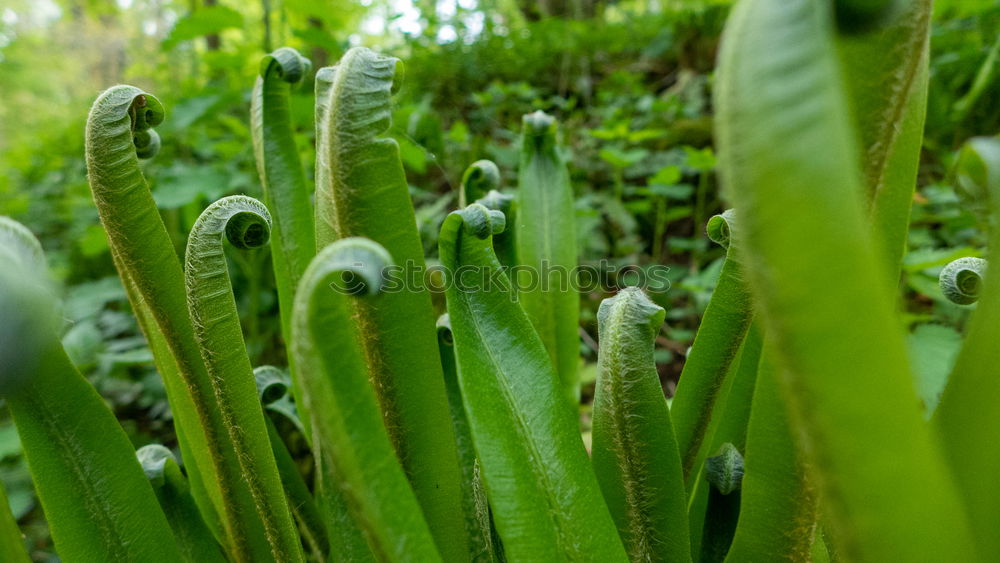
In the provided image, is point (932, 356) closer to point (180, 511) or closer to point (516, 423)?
point (516, 423)

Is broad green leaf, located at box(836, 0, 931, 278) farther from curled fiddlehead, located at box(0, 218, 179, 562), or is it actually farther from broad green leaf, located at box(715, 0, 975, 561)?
curled fiddlehead, located at box(0, 218, 179, 562)

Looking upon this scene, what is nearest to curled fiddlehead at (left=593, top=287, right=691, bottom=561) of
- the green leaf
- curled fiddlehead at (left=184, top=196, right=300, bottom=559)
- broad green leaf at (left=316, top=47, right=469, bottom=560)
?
broad green leaf at (left=316, top=47, right=469, bottom=560)

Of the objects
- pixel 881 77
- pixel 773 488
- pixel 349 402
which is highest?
pixel 881 77

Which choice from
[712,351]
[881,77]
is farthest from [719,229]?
[881,77]

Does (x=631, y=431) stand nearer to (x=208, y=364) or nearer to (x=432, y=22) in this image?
(x=208, y=364)

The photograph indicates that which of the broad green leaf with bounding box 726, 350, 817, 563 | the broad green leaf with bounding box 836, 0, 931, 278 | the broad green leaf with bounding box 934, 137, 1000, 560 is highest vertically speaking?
the broad green leaf with bounding box 836, 0, 931, 278

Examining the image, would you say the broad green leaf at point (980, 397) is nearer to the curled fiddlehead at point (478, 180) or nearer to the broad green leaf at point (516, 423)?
the broad green leaf at point (516, 423)

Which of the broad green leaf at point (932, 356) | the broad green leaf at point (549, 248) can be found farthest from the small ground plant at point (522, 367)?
the broad green leaf at point (932, 356)

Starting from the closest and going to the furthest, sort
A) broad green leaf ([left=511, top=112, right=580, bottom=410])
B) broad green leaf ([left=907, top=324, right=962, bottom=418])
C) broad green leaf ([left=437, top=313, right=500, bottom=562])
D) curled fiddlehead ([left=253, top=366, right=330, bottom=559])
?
broad green leaf ([left=437, top=313, right=500, bottom=562])
curled fiddlehead ([left=253, top=366, right=330, bottom=559])
broad green leaf ([left=511, top=112, right=580, bottom=410])
broad green leaf ([left=907, top=324, right=962, bottom=418])
